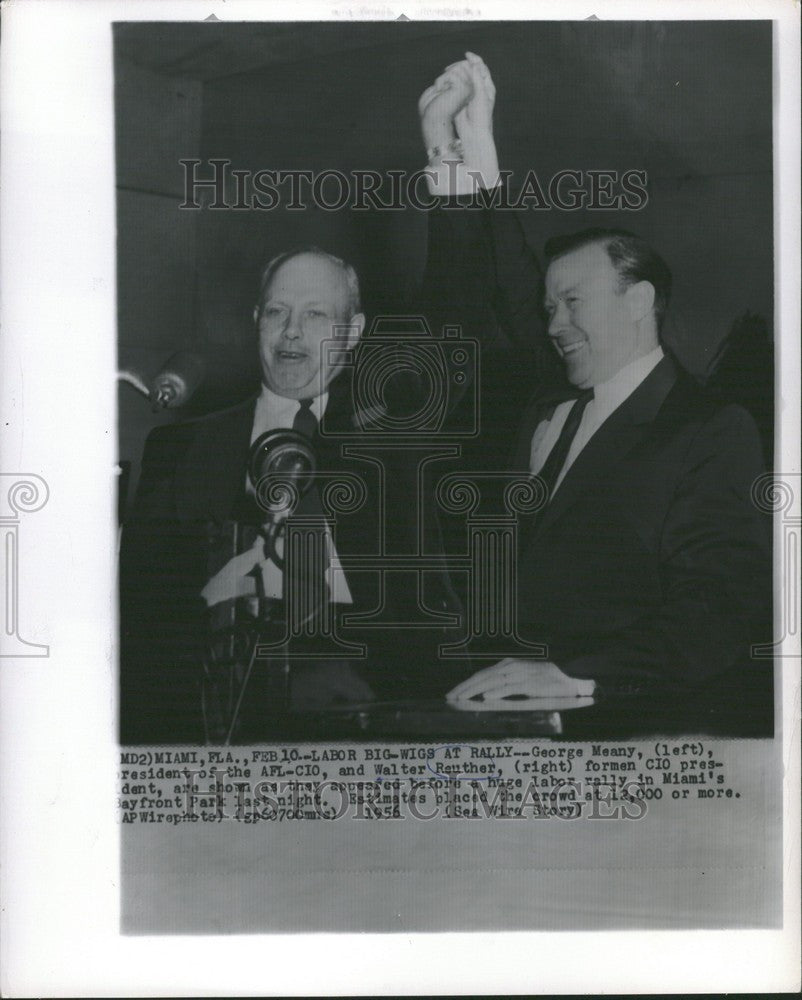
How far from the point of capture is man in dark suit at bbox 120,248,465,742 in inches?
79.4

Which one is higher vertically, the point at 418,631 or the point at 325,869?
the point at 418,631

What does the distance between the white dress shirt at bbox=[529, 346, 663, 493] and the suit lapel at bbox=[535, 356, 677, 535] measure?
0.01m

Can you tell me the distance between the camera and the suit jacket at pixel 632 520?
202 cm

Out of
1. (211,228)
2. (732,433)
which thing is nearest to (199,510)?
(211,228)

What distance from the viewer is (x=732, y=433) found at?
6.73 ft

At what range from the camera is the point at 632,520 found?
203 cm

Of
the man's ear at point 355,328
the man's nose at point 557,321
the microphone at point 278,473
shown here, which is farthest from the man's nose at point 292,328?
the man's nose at point 557,321

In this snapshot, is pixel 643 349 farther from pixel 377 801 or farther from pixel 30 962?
pixel 30 962

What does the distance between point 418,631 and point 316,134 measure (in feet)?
3.97

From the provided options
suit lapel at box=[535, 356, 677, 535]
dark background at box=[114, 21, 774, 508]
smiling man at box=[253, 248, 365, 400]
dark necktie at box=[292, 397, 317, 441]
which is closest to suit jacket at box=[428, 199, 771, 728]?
suit lapel at box=[535, 356, 677, 535]

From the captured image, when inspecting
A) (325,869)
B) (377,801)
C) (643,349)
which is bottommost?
(325,869)

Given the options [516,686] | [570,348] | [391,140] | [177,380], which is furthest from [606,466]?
[177,380]

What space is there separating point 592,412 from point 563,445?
108 mm

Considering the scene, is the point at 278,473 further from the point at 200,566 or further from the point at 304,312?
the point at 304,312
